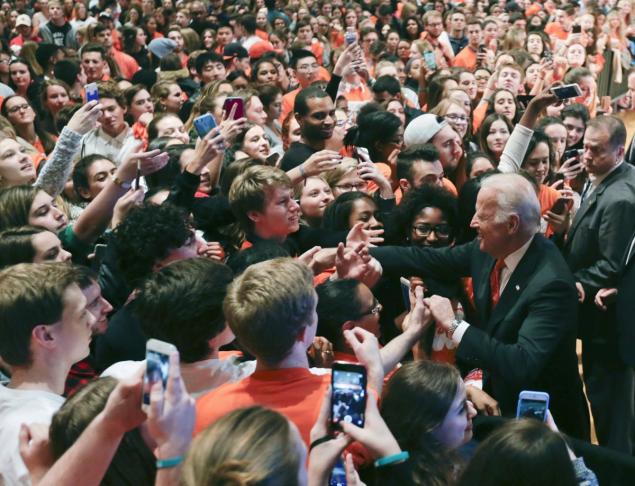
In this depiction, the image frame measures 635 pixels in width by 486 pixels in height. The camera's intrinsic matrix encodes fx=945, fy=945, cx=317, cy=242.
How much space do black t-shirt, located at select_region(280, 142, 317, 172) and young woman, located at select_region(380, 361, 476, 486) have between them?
3.42m

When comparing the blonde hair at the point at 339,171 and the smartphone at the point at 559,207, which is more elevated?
the blonde hair at the point at 339,171

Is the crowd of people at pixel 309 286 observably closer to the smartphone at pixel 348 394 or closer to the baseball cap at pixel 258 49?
the smartphone at pixel 348 394

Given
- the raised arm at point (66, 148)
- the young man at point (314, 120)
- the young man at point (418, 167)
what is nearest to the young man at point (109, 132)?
the young man at point (314, 120)

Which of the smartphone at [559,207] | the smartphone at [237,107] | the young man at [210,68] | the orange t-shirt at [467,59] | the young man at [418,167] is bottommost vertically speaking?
the orange t-shirt at [467,59]

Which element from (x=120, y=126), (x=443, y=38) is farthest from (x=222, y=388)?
(x=443, y=38)

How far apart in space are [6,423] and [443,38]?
34.0ft

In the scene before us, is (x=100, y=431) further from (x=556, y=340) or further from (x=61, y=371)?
(x=556, y=340)

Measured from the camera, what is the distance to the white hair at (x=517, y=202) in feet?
11.2

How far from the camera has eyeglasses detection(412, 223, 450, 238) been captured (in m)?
4.24

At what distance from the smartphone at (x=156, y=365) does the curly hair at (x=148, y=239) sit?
1.57 metres

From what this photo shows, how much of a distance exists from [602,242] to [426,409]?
2.59m

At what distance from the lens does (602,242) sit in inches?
185

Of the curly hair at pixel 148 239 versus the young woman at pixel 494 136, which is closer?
the curly hair at pixel 148 239

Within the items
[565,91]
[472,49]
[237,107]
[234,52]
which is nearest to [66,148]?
[237,107]
